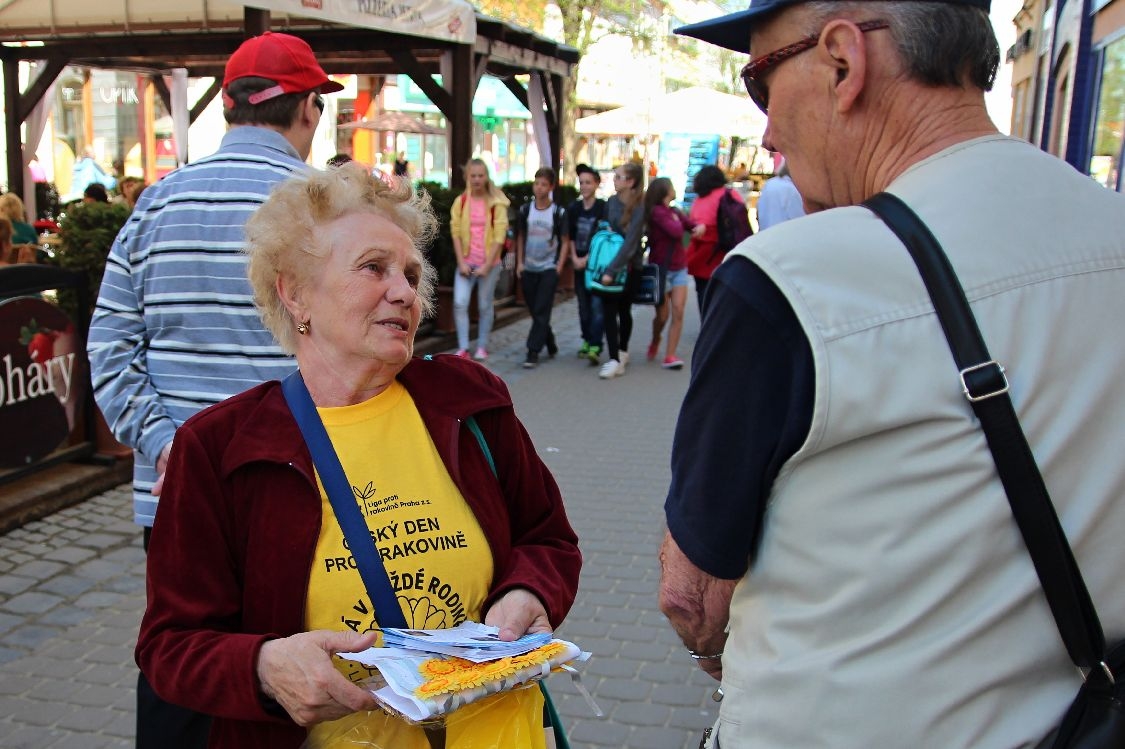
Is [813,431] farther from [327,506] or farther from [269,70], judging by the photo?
[269,70]

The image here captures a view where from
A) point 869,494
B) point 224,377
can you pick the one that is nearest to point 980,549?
point 869,494

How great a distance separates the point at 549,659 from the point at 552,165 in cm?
1555

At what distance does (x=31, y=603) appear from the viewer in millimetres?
4836

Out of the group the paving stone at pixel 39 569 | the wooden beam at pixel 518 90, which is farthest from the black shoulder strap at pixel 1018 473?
the wooden beam at pixel 518 90

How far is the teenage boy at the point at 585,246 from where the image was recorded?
10.8 metres

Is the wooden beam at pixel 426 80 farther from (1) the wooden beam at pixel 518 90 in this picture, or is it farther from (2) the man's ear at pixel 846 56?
(2) the man's ear at pixel 846 56

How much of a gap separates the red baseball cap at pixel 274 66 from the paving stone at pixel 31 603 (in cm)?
304

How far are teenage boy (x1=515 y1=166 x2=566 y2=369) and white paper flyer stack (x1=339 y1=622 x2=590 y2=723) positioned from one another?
8.76 metres

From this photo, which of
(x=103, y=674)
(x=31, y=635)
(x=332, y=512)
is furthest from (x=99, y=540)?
(x=332, y=512)

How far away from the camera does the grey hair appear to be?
56.2 inches

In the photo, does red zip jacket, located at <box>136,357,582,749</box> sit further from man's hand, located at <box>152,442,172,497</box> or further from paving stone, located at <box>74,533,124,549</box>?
paving stone, located at <box>74,533,124,549</box>

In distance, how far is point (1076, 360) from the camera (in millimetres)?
1291

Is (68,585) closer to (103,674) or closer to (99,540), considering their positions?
(99,540)

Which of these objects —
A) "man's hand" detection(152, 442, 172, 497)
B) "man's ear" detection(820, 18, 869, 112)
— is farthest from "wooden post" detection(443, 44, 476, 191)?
"man's ear" detection(820, 18, 869, 112)
